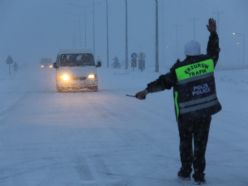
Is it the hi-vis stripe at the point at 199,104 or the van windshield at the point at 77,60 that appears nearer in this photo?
the hi-vis stripe at the point at 199,104

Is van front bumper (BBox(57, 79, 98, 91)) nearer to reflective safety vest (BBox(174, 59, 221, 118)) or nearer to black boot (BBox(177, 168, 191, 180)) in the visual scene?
black boot (BBox(177, 168, 191, 180))

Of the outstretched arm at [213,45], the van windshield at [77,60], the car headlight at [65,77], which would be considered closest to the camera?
the outstretched arm at [213,45]

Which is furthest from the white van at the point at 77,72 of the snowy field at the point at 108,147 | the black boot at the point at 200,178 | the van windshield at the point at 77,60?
the black boot at the point at 200,178

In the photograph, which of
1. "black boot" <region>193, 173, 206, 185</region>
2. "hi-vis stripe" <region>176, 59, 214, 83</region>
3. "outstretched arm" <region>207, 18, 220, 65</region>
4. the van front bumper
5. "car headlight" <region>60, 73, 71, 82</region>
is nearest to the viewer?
"hi-vis stripe" <region>176, 59, 214, 83</region>

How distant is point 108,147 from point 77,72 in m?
18.1

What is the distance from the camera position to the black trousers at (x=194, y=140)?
8.09 metres

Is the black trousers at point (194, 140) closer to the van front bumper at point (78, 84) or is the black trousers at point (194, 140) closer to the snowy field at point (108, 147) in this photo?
the snowy field at point (108, 147)

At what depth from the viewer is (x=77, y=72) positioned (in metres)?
29.6

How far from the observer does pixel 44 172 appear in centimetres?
924

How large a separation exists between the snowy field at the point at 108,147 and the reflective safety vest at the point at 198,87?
92cm

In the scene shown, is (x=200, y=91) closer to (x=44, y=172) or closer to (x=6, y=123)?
(x=44, y=172)

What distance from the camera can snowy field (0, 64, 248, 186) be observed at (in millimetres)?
8797

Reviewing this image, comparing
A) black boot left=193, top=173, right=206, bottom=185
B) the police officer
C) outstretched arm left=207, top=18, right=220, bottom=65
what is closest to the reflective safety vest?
the police officer

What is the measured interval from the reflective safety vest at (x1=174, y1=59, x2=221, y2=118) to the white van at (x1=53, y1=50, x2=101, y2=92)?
21563 mm
